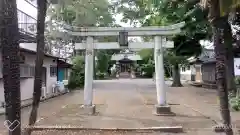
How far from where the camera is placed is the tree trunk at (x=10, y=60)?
18.0ft

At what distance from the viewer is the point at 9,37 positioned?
5.53 metres

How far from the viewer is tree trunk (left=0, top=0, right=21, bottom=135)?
5492 mm

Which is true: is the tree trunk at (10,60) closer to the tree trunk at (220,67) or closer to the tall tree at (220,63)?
the tall tree at (220,63)

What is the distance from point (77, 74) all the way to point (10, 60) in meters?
29.7

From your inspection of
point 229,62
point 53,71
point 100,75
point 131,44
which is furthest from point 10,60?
point 100,75

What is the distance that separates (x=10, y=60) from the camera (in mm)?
5492

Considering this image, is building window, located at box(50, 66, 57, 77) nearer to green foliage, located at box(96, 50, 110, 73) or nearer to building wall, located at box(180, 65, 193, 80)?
green foliage, located at box(96, 50, 110, 73)

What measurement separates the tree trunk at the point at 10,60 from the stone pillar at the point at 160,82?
29.0ft

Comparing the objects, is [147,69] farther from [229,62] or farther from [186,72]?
[229,62]

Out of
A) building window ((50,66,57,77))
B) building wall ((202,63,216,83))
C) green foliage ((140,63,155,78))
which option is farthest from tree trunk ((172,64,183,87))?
green foliage ((140,63,155,78))

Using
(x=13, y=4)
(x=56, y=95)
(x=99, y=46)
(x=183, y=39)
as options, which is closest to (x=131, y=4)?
(x=183, y=39)

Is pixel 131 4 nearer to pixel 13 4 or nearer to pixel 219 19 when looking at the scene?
Answer: pixel 219 19

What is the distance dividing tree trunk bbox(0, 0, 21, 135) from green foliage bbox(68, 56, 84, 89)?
1035 inches

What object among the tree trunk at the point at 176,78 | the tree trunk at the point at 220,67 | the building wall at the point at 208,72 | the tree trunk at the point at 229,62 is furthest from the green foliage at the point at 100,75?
the tree trunk at the point at 220,67
